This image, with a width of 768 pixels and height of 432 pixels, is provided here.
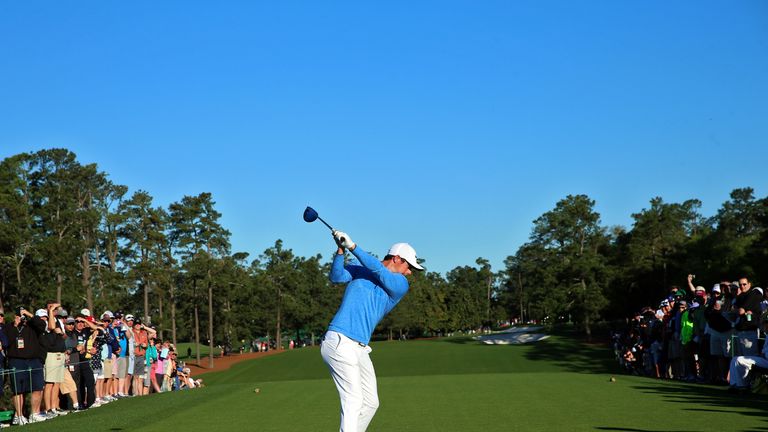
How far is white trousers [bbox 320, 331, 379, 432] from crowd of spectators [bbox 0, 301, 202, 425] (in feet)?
35.2

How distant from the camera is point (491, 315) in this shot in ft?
500

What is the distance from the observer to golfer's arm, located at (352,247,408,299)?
795 cm

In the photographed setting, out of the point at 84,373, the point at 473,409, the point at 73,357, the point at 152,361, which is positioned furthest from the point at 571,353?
the point at 473,409

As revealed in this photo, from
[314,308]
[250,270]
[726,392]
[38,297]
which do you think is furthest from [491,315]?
[726,392]

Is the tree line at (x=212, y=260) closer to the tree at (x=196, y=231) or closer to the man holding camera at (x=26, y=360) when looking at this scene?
the tree at (x=196, y=231)

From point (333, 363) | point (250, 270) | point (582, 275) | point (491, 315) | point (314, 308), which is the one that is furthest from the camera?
point (491, 315)

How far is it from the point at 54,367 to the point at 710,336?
51.8 feet

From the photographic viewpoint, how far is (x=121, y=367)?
2384 cm

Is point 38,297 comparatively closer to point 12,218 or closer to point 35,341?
point 12,218

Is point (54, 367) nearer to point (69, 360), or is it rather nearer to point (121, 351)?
point (69, 360)

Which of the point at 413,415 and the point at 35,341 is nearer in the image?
the point at 413,415

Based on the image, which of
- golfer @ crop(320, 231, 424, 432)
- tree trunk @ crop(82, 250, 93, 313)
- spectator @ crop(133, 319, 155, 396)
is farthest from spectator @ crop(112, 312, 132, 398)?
tree trunk @ crop(82, 250, 93, 313)

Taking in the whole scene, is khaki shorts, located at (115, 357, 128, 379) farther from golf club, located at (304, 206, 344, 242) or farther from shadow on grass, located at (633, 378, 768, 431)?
golf club, located at (304, 206, 344, 242)

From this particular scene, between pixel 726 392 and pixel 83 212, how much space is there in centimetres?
5666
